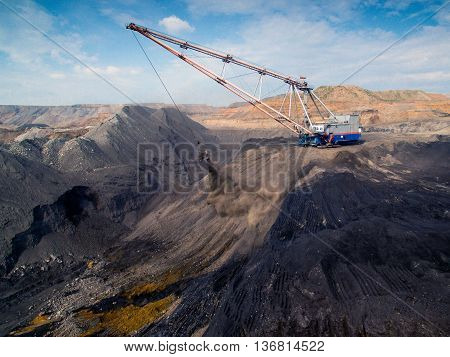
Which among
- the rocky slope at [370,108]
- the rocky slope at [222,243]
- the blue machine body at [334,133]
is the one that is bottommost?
the rocky slope at [222,243]

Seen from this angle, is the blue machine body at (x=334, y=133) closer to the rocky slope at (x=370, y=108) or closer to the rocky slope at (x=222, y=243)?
the rocky slope at (x=222, y=243)

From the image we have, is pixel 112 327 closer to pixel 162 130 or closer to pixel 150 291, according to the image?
pixel 150 291

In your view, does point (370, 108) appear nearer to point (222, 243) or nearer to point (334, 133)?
point (334, 133)

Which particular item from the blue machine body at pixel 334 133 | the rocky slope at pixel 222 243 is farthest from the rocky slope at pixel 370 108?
the rocky slope at pixel 222 243

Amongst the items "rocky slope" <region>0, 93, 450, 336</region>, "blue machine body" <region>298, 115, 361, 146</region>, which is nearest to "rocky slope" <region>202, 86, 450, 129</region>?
"blue machine body" <region>298, 115, 361, 146</region>

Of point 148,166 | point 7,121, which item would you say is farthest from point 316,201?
point 7,121

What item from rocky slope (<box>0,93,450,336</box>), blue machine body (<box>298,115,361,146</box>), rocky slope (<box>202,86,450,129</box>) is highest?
rocky slope (<box>202,86,450,129</box>)

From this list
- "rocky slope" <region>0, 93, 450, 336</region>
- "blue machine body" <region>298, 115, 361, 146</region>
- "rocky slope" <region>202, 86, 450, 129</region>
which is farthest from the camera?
"rocky slope" <region>202, 86, 450, 129</region>

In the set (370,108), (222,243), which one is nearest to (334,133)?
(222,243)

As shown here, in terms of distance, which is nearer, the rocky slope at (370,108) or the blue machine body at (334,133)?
the blue machine body at (334,133)

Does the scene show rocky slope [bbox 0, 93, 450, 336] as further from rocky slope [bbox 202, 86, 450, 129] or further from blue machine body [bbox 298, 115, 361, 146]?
rocky slope [bbox 202, 86, 450, 129]

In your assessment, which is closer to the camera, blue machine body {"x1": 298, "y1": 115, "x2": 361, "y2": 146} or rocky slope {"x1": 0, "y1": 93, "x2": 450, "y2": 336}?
rocky slope {"x1": 0, "y1": 93, "x2": 450, "y2": 336}
